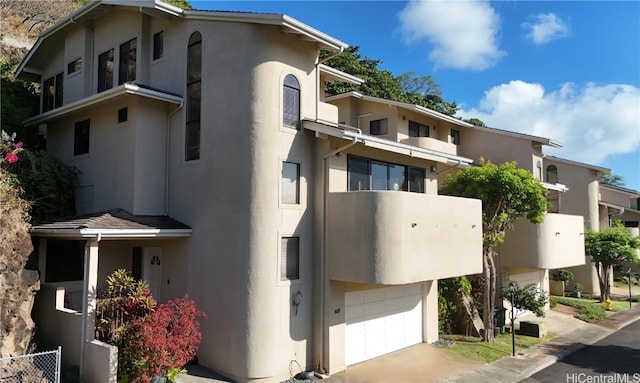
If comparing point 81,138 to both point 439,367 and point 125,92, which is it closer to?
point 125,92

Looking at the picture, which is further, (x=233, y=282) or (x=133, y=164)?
(x=133, y=164)

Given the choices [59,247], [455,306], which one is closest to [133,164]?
[59,247]

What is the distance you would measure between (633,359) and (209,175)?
15839 mm

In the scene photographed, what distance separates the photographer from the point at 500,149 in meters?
26.9

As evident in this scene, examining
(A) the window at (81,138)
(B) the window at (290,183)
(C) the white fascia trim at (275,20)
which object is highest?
(C) the white fascia trim at (275,20)

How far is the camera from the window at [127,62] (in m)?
15.8

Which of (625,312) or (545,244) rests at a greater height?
(545,244)

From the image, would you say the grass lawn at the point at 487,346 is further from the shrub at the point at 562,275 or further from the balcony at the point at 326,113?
the shrub at the point at 562,275

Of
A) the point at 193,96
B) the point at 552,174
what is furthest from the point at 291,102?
the point at 552,174

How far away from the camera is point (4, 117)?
18.0m

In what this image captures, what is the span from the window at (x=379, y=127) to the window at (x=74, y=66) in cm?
1335

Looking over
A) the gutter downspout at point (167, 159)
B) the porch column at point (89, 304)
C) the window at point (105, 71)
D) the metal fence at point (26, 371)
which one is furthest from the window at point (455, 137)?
the metal fence at point (26, 371)

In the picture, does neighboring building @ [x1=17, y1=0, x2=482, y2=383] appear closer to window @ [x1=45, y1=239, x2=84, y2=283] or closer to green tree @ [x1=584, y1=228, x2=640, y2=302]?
window @ [x1=45, y1=239, x2=84, y2=283]

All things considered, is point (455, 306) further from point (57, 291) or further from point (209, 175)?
point (57, 291)
